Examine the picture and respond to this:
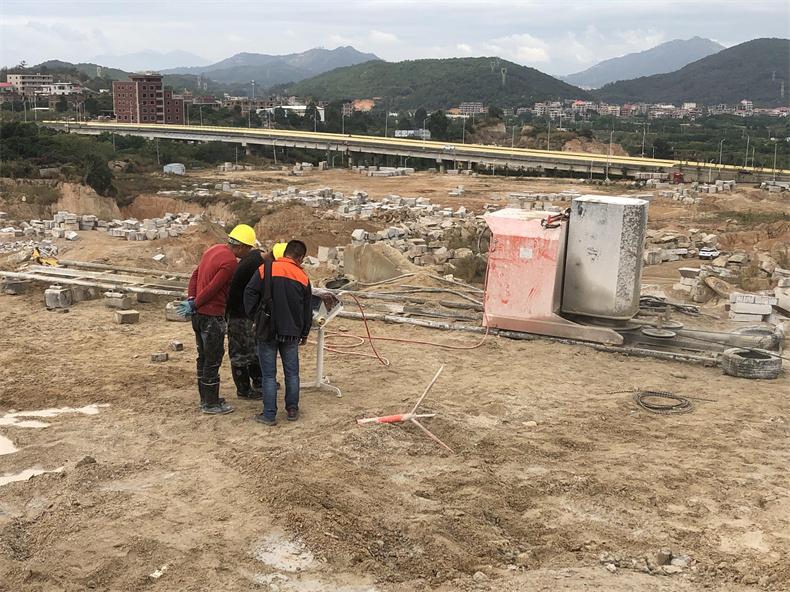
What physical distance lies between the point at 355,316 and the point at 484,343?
2.22m

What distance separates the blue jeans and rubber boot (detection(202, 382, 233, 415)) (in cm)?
53

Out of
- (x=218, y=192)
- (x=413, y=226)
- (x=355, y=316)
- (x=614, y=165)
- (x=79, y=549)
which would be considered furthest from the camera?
(x=614, y=165)

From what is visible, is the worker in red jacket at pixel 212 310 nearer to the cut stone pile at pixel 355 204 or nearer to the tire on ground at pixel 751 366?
the tire on ground at pixel 751 366

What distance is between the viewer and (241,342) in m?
8.02

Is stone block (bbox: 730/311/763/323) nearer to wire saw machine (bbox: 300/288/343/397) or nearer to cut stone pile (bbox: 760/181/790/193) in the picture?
wire saw machine (bbox: 300/288/343/397)

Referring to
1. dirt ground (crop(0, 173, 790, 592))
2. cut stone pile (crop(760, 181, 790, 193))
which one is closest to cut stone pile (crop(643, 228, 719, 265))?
dirt ground (crop(0, 173, 790, 592))

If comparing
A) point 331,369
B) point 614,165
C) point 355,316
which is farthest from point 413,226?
point 614,165

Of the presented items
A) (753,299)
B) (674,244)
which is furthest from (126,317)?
(674,244)

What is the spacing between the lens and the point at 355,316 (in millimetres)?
11914

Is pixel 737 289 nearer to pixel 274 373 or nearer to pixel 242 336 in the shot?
pixel 242 336

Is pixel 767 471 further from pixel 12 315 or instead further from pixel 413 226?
pixel 413 226

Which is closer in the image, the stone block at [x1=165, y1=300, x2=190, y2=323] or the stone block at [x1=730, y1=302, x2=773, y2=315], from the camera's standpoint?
the stone block at [x1=165, y1=300, x2=190, y2=323]

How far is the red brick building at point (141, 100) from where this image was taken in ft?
352

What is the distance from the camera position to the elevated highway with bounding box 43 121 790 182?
165 ft
